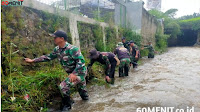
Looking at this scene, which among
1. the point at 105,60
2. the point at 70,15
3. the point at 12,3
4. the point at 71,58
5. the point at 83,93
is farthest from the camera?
the point at 70,15

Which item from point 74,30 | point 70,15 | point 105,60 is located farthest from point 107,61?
point 70,15

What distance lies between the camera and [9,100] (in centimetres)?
253

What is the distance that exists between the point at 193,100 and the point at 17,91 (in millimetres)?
3428

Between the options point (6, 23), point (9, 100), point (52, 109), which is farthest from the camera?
point (6, 23)

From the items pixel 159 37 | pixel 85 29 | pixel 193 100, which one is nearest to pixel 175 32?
pixel 159 37

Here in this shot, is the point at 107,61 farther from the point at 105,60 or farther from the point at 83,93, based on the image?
the point at 83,93

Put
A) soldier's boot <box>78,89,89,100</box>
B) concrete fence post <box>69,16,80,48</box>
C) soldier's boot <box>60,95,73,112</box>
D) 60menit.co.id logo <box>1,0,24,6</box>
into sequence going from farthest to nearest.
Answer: concrete fence post <box>69,16,80,48</box>, 60menit.co.id logo <box>1,0,24,6</box>, soldier's boot <box>78,89,89,100</box>, soldier's boot <box>60,95,73,112</box>

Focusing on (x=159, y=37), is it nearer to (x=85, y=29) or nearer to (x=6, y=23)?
(x=85, y=29)

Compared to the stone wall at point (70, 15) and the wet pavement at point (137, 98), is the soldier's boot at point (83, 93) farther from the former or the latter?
the stone wall at point (70, 15)

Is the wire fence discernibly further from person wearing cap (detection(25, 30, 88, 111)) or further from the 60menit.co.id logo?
person wearing cap (detection(25, 30, 88, 111))

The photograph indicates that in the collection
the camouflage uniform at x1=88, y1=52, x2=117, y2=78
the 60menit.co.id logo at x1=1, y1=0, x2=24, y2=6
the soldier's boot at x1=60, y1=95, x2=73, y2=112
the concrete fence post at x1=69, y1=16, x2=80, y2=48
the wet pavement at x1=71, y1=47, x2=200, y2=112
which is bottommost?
the wet pavement at x1=71, y1=47, x2=200, y2=112

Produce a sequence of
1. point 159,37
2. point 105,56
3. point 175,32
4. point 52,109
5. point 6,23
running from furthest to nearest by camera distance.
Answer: point 175,32 < point 159,37 < point 105,56 < point 6,23 < point 52,109

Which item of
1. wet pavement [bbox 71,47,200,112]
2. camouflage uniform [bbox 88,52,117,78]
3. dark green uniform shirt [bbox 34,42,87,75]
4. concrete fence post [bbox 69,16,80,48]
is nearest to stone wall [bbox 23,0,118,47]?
concrete fence post [bbox 69,16,80,48]

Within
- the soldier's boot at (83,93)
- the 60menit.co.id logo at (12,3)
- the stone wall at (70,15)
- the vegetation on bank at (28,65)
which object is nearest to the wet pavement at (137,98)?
the soldier's boot at (83,93)
